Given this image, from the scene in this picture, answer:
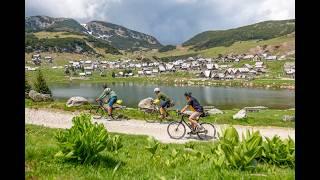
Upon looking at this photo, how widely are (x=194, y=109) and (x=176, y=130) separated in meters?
2.23

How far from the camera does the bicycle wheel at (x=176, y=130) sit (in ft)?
82.5

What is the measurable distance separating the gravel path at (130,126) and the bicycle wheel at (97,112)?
1893 mm

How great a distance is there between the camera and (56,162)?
348 inches

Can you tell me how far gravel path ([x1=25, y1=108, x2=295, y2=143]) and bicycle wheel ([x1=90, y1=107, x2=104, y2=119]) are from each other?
1.89m

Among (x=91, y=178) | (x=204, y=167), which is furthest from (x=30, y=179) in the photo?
(x=204, y=167)

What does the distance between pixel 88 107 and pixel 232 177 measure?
32321mm

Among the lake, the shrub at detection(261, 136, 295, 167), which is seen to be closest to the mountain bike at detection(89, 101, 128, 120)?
the shrub at detection(261, 136, 295, 167)

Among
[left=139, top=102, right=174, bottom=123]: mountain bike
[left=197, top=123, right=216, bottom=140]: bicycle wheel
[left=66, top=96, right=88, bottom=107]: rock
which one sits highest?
[left=66, top=96, right=88, bottom=107]: rock

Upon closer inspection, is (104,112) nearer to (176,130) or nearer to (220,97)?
(176,130)

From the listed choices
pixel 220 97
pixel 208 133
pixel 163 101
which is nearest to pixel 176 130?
pixel 208 133

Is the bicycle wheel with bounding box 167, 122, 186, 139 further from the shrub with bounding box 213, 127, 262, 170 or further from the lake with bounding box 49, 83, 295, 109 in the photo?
the lake with bounding box 49, 83, 295, 109

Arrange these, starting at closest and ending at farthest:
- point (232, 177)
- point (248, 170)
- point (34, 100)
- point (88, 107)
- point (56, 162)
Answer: point (232, 177)
point (248, 170)
point (56, 162)
point (88, 107)
point (34, 100)

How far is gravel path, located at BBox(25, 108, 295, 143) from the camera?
1059 inches
